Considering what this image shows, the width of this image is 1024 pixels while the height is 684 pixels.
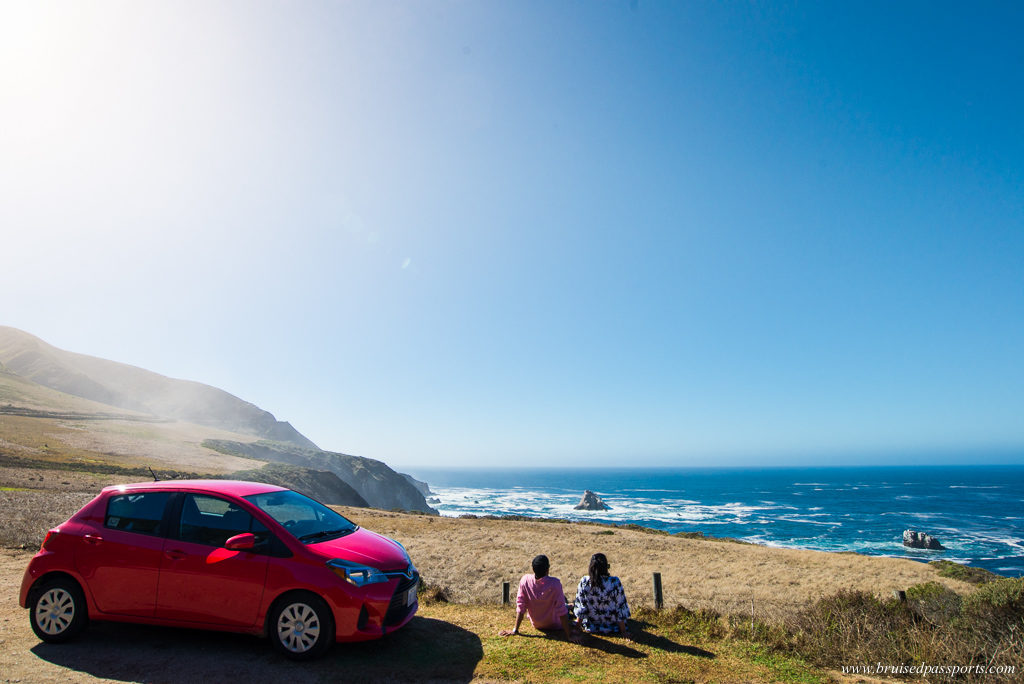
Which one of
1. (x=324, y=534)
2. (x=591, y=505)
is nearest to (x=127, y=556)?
(x=324, y=534)

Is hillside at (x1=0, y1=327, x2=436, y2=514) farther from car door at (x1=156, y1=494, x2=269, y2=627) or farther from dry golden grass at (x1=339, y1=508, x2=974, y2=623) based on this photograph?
car door at (x1=156, y1=494, x2=269, y2=627)

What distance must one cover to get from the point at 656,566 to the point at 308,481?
1764 inches

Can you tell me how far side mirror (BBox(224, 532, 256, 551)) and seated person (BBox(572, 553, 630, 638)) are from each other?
15.1 feet

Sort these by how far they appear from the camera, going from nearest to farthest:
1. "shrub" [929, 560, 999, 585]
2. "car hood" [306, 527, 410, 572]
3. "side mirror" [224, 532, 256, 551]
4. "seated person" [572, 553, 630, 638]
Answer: "side mirror" [224, 532, 256, 551] < "car hood" [306, 527, 410, 572] < "seated person" [572, 553, 630, 638] < "shrub" [929, 560, 999, 585]

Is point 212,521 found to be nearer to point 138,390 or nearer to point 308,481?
point 308,481

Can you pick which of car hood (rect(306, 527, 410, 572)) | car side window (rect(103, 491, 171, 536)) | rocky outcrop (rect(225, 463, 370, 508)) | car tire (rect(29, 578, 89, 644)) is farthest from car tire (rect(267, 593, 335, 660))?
→ rocky outcrop (rect(225, 463, 370, 508))

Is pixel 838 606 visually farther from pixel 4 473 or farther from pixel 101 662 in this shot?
pixel 4 473

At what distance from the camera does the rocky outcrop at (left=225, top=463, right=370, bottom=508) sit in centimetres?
5257

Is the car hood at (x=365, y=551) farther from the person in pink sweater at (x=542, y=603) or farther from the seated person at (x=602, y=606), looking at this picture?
the seated person at (x=602, y=606)

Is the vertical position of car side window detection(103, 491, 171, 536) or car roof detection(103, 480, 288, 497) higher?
car roof detection(103, 480, 288, 497)

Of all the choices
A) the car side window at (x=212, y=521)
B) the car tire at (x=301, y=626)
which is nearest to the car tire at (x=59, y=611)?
the car side window at (x=212, y=521)

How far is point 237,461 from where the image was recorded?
70.9 metres

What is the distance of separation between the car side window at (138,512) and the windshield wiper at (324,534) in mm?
1886

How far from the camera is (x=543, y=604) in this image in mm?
7520
